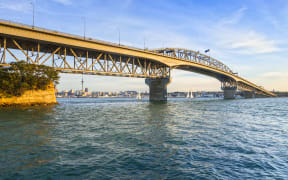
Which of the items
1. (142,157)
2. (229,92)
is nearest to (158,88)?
(229,92)

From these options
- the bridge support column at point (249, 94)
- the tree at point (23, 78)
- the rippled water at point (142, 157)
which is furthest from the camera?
the bridge support column at point (249, 94)

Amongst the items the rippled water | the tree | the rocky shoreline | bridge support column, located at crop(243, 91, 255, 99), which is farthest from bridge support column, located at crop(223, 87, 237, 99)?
the rippled water

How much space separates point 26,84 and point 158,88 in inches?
2045

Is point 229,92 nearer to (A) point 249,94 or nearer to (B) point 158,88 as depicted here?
(A) point 249,94

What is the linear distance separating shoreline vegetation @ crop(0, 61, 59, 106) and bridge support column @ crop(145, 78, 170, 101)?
44.0m

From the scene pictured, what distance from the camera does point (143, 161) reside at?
7.37 metres

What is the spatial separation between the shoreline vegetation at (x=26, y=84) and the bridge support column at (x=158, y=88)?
44.0m

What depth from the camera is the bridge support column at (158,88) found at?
249 ft

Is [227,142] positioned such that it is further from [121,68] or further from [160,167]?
[121,68]

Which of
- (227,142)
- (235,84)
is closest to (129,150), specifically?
(227,142)

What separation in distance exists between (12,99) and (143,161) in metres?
43.6

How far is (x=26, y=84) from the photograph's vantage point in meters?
37.9

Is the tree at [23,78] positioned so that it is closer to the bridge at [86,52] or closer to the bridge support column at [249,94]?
the bridge at [86,52]

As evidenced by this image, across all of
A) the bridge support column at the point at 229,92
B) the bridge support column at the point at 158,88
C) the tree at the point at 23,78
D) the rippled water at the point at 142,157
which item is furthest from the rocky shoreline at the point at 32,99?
the bridge support column at the point at 229,92
